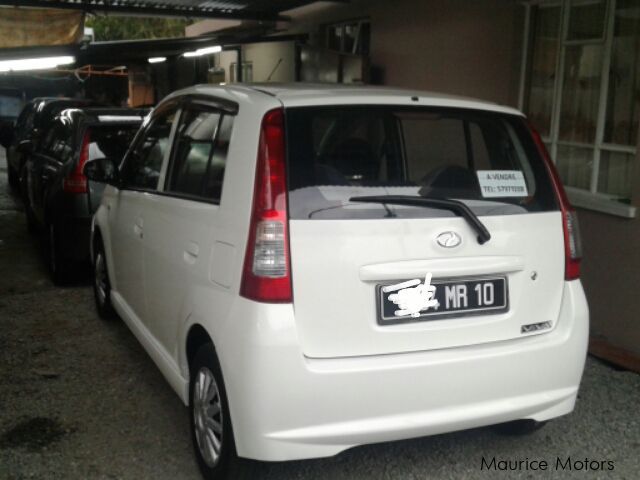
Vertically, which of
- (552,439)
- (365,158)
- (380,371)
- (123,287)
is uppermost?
(365,158)

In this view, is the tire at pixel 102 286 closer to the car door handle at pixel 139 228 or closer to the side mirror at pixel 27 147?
the car door handle at pixel 139 228

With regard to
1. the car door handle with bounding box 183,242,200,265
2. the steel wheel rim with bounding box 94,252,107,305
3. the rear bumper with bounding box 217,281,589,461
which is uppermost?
the car door handle with bounding box 183,242,200,265

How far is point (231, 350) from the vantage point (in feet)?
9.58

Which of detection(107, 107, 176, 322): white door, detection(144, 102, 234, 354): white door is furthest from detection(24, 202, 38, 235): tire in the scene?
detection(144, 102, 234, 354): white door

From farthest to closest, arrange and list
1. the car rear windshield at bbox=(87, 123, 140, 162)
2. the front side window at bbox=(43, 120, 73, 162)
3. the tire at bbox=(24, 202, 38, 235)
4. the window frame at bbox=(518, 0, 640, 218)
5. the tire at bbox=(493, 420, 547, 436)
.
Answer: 1. the tire at bbox=(24, 202, 38, 235)
2. the front side window at bbox=(43, 120, 73, 162)
3. the car rear windshield at bbox=(87, 123, 140, 162)
4. the window frame at bbox=(518, 0, 640, 218)
5. the tire at bbox=(493, 420, 547, 436)

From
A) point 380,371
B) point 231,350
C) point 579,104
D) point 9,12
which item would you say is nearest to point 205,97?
point 231,350

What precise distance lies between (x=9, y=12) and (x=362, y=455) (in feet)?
28.5

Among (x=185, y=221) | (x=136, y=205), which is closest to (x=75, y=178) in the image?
(x=136, y=205)

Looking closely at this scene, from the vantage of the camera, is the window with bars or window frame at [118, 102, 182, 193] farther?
the window with bars

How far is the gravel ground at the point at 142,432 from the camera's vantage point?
140 inches

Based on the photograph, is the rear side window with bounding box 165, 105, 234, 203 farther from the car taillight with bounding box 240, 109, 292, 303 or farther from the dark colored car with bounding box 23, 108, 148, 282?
the dark colored car with bounding box 23, 108, 148, 282

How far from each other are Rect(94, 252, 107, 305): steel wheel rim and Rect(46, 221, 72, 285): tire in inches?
36.6

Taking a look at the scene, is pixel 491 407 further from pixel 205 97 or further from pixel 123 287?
pixel 123 287

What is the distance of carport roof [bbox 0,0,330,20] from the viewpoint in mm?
9906
